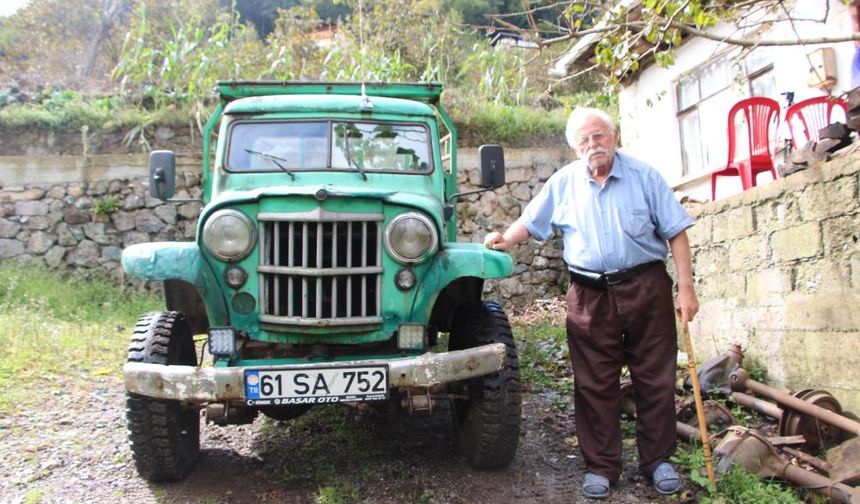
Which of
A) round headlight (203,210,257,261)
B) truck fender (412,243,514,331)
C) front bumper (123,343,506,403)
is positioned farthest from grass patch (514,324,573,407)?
round headlight (203,210,257,261)

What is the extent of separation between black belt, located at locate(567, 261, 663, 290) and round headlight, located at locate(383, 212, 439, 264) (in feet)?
2.38

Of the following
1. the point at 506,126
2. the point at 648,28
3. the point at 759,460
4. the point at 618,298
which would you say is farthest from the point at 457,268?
the point at 506,126

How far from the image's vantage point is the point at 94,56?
1730cm

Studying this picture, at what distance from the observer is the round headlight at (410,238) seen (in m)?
3.05

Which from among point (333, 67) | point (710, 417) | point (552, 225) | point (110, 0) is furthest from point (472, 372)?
point (110, 0)

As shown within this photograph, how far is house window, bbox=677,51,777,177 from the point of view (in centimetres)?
674

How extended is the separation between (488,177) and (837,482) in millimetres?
2511

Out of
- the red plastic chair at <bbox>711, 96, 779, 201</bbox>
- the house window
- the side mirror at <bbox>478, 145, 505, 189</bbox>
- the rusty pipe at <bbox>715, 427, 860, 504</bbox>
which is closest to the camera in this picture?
the rusty pipe at <bbox>715, 427, 860, 504</bbox>

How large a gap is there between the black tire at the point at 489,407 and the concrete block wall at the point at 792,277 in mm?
1903

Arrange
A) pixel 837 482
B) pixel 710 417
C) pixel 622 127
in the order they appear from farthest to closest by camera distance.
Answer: pixel 622 127 < pixel 710 417 < pixel 837 482

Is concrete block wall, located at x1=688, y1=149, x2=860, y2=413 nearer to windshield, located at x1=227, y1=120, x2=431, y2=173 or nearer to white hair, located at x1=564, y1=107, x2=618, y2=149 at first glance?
white hair, located at x1=564, y1=107, x2=618, y2=149

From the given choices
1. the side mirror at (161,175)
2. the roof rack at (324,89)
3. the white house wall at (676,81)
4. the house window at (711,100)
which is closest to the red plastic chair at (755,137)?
the white house wall at (676,81)

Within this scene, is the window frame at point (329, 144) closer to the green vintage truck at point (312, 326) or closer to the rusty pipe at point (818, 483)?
the green vintage truck at point (312, 326)

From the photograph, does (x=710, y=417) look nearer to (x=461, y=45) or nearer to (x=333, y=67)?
(x=333, y=67)
